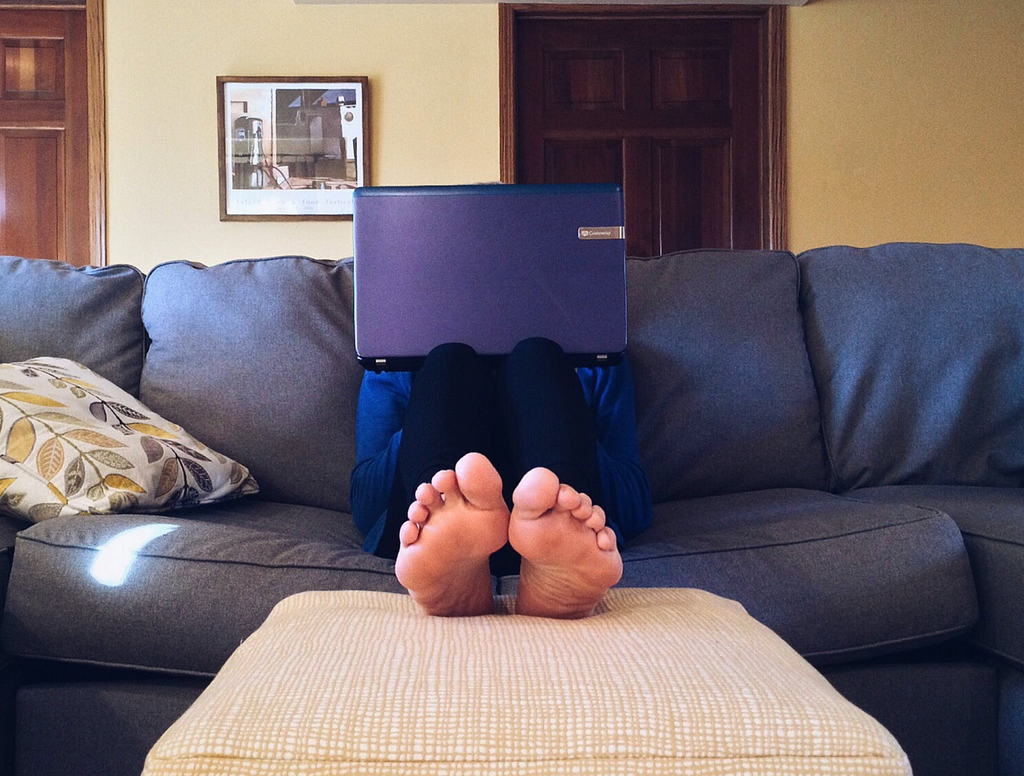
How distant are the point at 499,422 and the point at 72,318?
2.96 ft

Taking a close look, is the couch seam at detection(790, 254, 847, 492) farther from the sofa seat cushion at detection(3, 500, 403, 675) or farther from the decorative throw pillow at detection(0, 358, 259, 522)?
the decorative throw pillow at detection(0, 358, 259, 522)

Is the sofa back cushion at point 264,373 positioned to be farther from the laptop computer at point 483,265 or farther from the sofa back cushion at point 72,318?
the laptop computer at point 483,265

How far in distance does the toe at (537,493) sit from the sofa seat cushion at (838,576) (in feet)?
1.11

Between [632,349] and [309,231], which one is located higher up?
[309,231]

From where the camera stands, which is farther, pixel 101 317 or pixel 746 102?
pixel 746 102

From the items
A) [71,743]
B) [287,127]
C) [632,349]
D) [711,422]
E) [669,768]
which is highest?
[287,127]

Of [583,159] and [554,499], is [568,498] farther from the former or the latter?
[583,159]

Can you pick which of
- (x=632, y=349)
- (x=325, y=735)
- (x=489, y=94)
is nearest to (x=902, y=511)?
(x=632, y=349)

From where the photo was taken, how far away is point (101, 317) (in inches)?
62.1

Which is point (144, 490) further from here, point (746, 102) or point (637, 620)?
point (746, 102)

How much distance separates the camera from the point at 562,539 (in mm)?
766

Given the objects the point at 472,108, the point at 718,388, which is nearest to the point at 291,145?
the point at 472,108

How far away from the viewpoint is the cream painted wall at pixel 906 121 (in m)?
3.45

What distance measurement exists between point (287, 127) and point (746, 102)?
1798 mm
